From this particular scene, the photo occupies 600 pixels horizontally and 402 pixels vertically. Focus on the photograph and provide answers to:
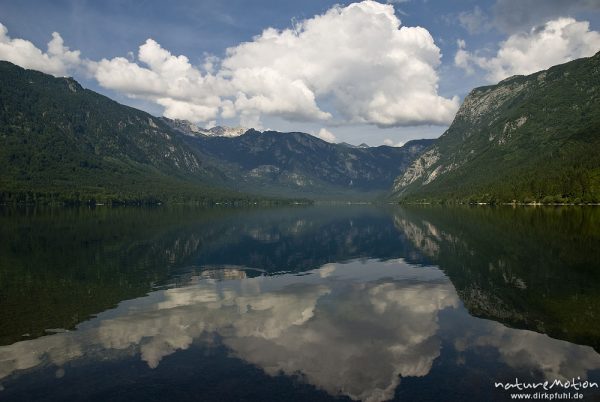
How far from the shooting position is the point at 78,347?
25.9m

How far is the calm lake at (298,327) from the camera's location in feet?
68.4

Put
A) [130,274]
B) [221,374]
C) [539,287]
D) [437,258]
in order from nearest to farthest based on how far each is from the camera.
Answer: [221,374]
[539,287]
[130,274]
[437,258]

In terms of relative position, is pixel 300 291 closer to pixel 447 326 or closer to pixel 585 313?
pixel 447 326

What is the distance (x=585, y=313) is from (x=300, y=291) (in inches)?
935

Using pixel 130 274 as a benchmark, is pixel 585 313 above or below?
above

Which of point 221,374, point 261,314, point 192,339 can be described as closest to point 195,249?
point 261,314

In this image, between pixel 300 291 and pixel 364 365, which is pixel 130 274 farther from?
pixel 364 365

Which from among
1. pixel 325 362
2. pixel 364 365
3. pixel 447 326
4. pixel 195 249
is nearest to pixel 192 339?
pixel 325 362

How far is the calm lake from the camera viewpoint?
20844 mm

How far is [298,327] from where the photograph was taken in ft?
99.5

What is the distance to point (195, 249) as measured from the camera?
254 feet

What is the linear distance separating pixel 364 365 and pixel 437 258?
147ft

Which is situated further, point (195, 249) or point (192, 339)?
point (195, 249)

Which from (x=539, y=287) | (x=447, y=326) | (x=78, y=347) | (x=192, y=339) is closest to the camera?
(x=78, y=347)
